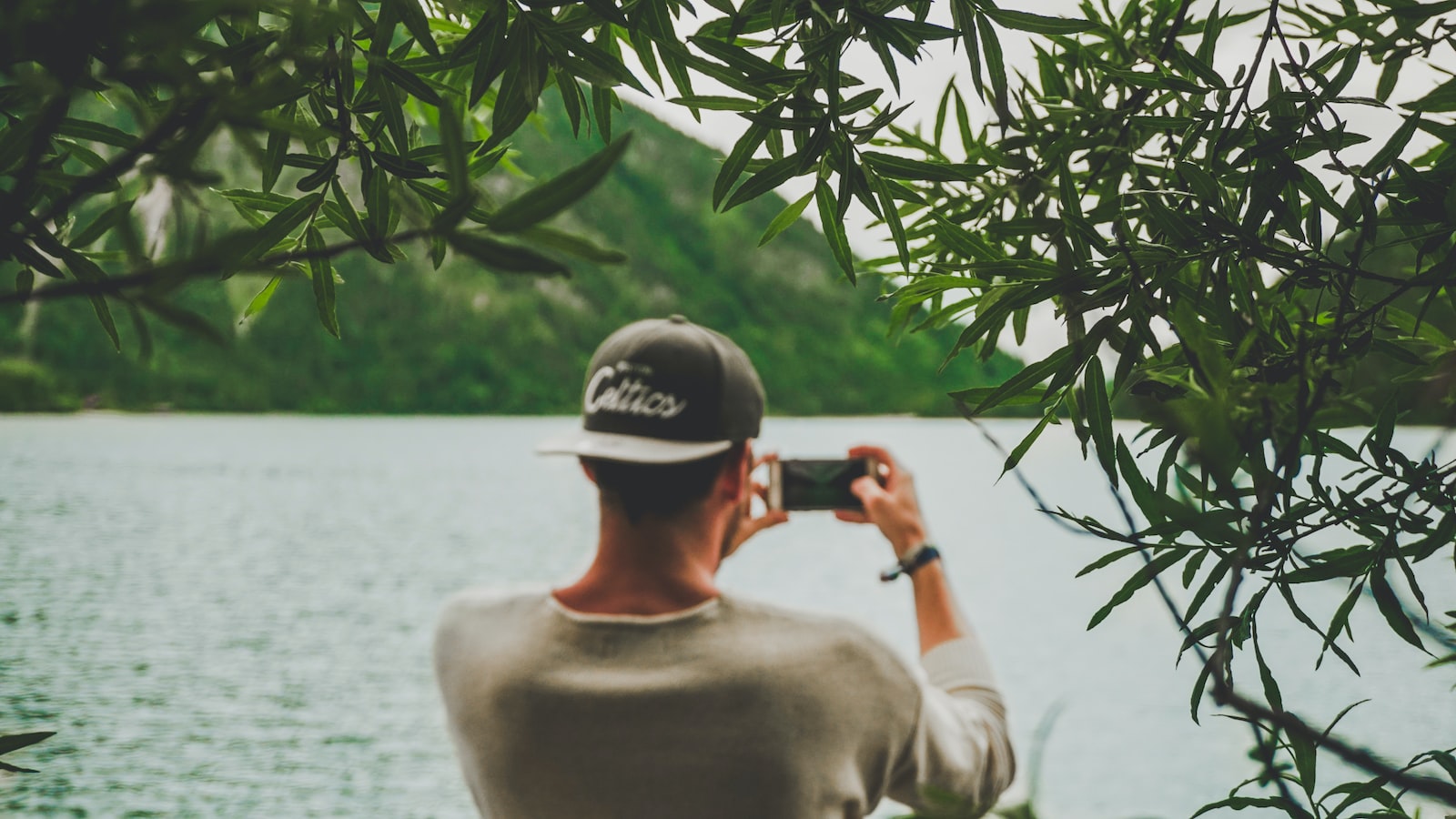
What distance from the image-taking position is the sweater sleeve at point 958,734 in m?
1.69

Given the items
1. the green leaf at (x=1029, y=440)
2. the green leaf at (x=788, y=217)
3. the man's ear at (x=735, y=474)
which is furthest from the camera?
the man's ear at (x=735, y=474)

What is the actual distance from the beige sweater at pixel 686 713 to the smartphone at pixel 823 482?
542 mm

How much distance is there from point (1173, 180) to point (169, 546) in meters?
35.4

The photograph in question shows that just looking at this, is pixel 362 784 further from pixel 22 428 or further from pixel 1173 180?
pixel 22 428

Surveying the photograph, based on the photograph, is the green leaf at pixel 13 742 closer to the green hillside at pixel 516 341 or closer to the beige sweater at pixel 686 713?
the beige sweater at pixel 686 713

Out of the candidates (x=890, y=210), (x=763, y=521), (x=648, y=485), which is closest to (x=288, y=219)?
(x=890, y=210)

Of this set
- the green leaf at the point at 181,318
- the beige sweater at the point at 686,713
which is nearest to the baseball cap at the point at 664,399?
the beige sweater at the point at 686,713

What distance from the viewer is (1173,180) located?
945 millimetres

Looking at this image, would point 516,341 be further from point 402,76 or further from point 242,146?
point 242,146

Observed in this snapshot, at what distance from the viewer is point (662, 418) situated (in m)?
1.73

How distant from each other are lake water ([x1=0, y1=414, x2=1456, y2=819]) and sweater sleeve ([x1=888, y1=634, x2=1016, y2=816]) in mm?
98

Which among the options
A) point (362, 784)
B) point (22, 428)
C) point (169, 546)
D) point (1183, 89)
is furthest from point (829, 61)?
point (22, 428)

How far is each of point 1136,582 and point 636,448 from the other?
1.04m

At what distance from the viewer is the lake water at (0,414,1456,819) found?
13773 millimetres
